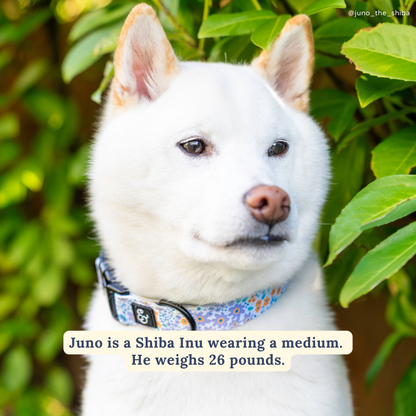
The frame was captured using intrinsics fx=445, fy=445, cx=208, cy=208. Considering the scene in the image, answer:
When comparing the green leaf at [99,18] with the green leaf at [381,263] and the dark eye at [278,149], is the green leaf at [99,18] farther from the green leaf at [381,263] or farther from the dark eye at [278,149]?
the green leaf at [381,263]

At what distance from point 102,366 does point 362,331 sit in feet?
5.81

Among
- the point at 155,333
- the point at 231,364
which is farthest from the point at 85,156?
the point at 231,364

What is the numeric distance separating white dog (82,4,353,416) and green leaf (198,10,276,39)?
9cm

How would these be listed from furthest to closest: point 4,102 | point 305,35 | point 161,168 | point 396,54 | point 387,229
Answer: point 4,102 < point 387,229 < point 305,35 < point 161,168 < point 396,54

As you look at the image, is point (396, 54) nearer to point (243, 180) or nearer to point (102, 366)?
point (243, 180)

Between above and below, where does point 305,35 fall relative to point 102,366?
above

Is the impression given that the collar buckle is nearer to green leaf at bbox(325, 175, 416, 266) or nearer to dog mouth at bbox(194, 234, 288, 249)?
dog mouth at bbox(194, 234, 288, 249)

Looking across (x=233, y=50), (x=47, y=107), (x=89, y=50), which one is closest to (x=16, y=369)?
(x=47, y=107)

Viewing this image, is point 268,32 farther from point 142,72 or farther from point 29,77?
point 29,77

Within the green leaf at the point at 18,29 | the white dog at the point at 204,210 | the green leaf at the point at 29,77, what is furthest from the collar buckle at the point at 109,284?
the green leaf at the point at 29,77

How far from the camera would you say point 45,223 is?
2627 mm

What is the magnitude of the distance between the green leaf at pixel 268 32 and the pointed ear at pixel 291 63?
0.10 feet

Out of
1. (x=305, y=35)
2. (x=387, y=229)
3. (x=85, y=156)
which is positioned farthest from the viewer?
(x=85, y=156)

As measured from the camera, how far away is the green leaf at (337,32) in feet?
4.41
